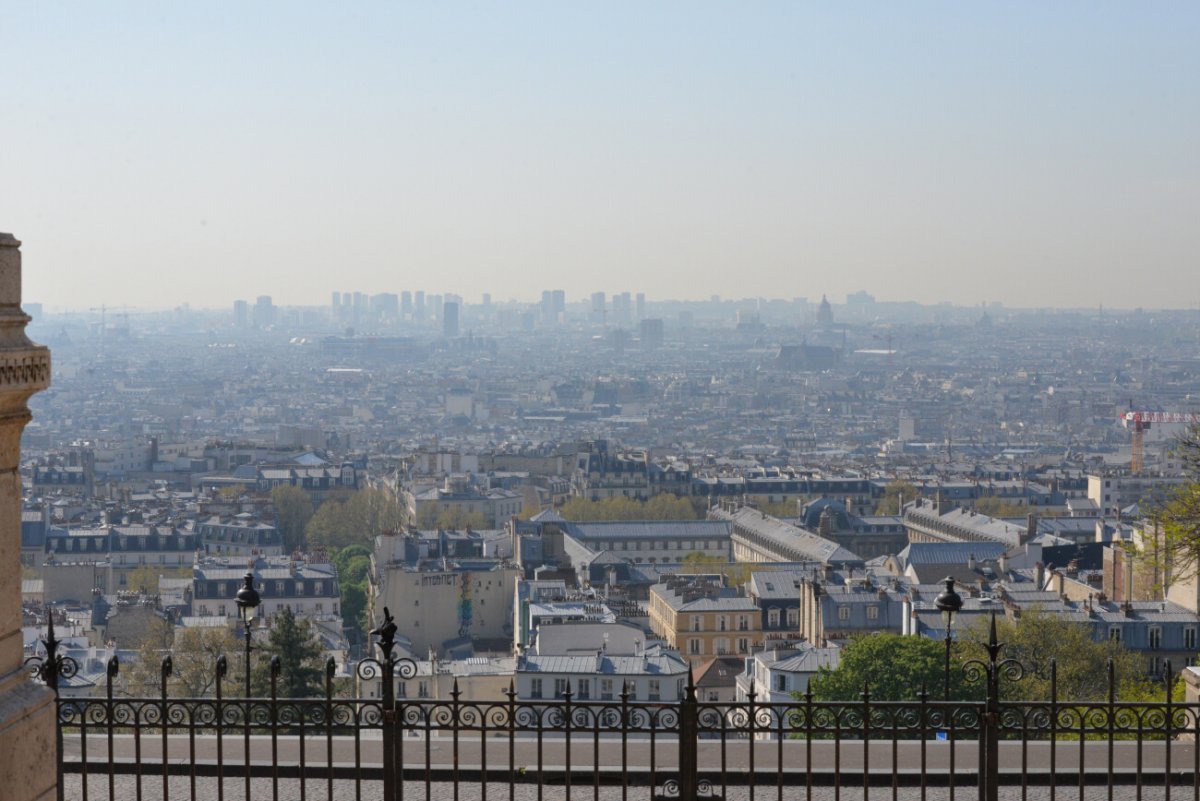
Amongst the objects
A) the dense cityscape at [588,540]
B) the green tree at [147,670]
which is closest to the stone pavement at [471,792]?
the dense cityscape at [588,540]

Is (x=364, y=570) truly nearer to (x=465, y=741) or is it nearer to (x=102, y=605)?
(x=102, y=605)

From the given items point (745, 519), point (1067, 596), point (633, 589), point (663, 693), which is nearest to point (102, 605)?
point (633, 589)

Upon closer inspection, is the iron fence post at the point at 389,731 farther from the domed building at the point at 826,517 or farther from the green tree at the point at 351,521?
the domed building at the point at 826,517

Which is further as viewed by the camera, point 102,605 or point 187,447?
point 187,447

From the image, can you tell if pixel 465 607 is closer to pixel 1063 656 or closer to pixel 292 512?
pixel 1063 656

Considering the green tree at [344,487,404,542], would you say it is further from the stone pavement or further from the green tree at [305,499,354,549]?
the stone pavement

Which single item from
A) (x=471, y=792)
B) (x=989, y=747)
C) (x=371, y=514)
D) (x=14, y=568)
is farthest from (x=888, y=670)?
(x=371, y=514)

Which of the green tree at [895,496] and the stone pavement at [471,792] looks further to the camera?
the green tree at [895,496]
